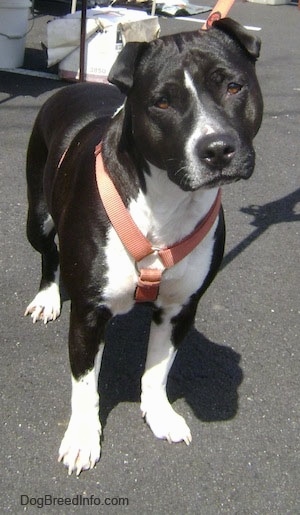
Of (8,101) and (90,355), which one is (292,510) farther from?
(8,101)

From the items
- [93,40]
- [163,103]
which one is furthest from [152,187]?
[93,40]

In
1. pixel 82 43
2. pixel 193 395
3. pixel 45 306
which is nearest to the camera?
pixel 193 395

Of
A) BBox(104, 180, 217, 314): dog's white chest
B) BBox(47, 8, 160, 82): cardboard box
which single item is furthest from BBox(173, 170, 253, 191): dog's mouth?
BBox(47, 8, 160, 82): cardboard box

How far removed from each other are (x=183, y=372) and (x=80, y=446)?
734 millimetres

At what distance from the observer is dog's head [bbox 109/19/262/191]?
2.01m

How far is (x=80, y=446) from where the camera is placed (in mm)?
2688

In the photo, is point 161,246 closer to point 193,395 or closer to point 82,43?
point 193,395

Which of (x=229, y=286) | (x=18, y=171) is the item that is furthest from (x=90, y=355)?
(x=18, y=171)

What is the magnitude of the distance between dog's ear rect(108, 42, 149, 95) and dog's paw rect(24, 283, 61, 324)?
5.17ft

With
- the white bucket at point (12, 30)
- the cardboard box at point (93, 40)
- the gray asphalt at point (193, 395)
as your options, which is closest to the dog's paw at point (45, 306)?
the gray asphalt at point (193, 395)

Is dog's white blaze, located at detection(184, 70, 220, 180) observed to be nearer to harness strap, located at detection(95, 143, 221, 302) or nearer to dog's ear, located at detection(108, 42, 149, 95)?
dog's ear, located at detection(108, 42, 149, 95)

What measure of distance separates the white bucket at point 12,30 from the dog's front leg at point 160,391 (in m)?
4.94

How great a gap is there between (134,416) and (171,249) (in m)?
0.91

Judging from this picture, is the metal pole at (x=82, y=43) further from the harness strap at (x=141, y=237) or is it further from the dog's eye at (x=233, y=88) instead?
the dog's eye at (x=233, y=88)
